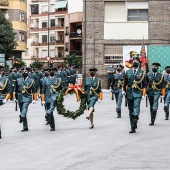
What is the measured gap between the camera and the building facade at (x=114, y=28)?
46906 mm

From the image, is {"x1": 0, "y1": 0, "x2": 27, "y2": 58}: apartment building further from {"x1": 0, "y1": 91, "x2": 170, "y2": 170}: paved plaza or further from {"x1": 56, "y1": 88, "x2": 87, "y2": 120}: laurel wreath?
{"x1": 56, "y1": 88, "x2": 87, "y2": 120}: laurel wreath

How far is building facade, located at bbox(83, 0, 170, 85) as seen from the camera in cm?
4691

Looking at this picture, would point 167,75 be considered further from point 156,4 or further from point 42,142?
point 156,4

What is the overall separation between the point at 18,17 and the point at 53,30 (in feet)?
101

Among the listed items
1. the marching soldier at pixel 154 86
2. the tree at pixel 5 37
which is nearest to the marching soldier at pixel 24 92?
the marching soldier at pixel 154 86

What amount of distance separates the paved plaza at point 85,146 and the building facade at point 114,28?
2628 centimetres

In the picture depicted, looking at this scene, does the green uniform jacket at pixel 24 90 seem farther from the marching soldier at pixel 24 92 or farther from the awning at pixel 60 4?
the awning at pixel 60 4

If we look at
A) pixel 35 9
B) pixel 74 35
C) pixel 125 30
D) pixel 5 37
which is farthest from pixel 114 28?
pixel 35 9

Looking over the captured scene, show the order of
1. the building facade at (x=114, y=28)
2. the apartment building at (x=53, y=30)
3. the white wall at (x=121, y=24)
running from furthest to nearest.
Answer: the apartment building at (x=53, y=30) → the white wall at (x=121, y=24) → the building facade at (x=114, y=28)

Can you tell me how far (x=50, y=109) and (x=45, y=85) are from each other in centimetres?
93

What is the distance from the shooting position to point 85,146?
548 inches

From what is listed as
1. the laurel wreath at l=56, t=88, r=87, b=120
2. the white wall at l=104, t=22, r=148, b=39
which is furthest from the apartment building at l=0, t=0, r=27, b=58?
the laurel wreath at l=56, t=88, r=87, b=120

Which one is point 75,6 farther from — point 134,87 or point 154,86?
point 134,87

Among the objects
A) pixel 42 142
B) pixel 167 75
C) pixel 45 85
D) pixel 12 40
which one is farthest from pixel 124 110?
pixel 12 40
